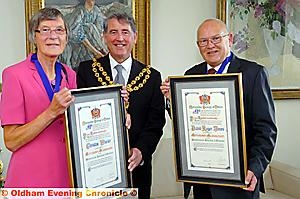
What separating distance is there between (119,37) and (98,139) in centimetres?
52

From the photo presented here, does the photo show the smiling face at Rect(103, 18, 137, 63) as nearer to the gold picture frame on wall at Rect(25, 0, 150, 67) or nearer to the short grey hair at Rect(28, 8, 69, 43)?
the short grey hair at Rect(28, 8, 69, 43)

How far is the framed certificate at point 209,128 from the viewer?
1936 millimetres

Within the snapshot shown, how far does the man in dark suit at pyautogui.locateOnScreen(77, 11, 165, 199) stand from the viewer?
7.09 feet

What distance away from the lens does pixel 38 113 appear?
5.90 feet

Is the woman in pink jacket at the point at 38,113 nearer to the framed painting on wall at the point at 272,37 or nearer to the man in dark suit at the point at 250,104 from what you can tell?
the man in dark suit at the point at 250,104

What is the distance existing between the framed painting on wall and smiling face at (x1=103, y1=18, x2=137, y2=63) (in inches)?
60.0

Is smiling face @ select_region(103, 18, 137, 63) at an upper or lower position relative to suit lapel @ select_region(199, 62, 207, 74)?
upper

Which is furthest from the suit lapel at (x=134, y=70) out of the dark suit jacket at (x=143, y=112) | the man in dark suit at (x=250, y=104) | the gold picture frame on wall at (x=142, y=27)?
the gold picture frame on wall at (x=142, y=27)

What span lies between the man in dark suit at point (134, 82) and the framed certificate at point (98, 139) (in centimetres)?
18

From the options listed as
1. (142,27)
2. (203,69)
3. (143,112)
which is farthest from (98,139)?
(142,27)

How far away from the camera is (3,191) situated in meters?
1.89

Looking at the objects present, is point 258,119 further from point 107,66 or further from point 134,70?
point 107,66

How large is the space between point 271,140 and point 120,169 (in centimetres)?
66

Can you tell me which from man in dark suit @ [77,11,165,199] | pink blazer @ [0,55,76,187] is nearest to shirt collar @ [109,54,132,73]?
man in dark suit @ [77,11,165,199]
